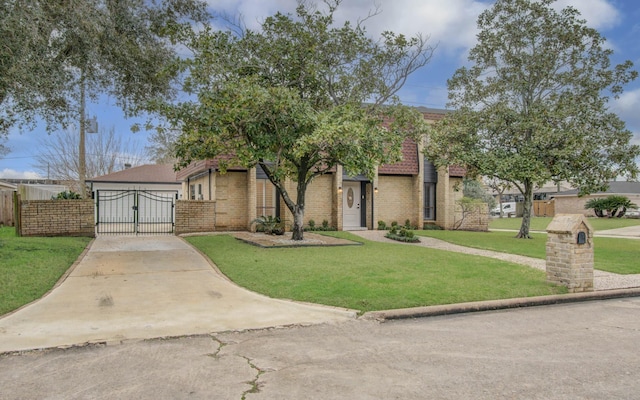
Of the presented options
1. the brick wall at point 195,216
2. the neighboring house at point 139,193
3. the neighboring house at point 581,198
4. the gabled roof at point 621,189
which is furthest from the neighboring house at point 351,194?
the gabled roof at point 621,189

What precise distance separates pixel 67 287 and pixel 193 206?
975 centimetres

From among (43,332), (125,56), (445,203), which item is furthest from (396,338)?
(445,203)

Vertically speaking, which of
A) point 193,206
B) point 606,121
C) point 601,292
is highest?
point 606,121

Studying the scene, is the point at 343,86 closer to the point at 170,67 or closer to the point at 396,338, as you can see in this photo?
the point at 170,67

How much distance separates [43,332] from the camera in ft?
17.8

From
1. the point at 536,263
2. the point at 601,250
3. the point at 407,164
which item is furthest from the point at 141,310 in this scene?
the point at 407,164

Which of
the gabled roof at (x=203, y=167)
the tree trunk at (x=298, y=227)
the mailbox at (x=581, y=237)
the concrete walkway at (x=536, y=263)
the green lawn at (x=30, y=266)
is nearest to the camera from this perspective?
the green lawn at (x=30, y=266)

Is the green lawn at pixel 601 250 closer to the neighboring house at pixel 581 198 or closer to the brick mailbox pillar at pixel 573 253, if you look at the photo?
the brick mailbox pillar at pixel 573 253

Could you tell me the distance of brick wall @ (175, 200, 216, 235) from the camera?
17312mm

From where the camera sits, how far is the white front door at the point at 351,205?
20.7m

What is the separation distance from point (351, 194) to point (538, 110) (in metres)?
8.13

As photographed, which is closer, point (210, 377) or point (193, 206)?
point (210, 377)

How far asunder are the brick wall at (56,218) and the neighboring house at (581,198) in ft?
121

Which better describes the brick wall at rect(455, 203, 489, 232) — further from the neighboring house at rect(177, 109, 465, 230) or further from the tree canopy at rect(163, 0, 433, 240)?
the tree canopy at rect(163, 0, 433, 240)
